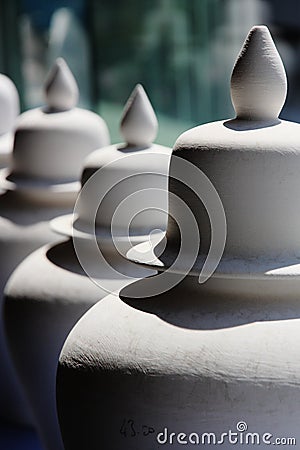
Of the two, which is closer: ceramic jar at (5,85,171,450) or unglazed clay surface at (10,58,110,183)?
ceramic jar at (5,85,171,450)

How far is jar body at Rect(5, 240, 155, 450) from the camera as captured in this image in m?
1.71

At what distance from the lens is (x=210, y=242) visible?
3.76 ft

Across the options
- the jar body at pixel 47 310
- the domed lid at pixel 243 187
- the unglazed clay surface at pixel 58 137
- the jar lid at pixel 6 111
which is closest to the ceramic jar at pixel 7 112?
the jar lid at pixel 6 111

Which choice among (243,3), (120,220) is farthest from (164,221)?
(243,3)

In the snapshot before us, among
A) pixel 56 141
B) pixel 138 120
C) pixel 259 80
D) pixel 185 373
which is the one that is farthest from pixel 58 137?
pixel 185 373

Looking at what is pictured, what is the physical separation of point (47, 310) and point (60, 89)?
71 centimetres

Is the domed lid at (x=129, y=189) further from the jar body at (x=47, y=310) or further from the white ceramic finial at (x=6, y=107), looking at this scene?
the white ceramic finial at (x=6, y=107)

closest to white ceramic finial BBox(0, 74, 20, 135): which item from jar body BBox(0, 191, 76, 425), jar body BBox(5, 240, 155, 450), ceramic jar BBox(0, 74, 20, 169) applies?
ceramic jar BBox(0, 74, 20, 169)

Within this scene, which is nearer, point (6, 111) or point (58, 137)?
point (58, 137)

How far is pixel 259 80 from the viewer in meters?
1.17

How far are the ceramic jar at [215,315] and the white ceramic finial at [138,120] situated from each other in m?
0.59

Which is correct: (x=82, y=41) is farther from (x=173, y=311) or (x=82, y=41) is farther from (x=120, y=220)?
(x=173, y=311)

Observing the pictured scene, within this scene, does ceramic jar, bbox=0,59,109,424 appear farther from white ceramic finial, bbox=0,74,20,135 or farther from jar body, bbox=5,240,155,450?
white ceramic finial, bbox=0,74,20,135

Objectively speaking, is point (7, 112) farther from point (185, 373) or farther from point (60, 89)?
point (185, 373)
